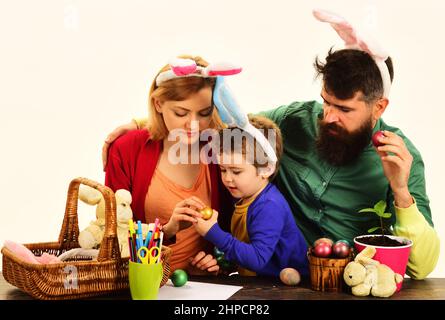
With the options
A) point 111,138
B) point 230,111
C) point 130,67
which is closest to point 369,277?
point 230,111

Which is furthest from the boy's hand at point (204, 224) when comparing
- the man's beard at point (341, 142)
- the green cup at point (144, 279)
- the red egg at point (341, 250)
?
the man's beard at point (341, 142)

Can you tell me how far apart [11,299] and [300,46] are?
1.31m

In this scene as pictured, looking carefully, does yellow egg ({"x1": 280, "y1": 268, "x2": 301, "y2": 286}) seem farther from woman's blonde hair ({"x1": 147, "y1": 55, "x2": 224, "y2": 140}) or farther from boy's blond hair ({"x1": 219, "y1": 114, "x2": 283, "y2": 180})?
woman's blonde hair ({"x1": 147, "y1": 55, "x2": 224, "y2": 140})

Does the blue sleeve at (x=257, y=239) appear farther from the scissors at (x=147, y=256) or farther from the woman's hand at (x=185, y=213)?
the scissors at (x=147, y=256)

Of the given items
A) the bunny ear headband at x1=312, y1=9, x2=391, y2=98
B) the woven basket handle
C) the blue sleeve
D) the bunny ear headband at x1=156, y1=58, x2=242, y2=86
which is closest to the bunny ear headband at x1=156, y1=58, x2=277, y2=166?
the bunny ear headband at x1=156, y1=58, x2=242, y2=86

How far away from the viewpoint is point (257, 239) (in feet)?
6.26

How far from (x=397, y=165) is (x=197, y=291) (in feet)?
2.11

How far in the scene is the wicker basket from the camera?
169cm

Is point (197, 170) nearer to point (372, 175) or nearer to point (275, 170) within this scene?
point (275, 170)

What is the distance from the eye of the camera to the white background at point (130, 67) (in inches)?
96.3

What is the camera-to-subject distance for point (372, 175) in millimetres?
2082

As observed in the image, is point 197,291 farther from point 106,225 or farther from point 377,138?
point 377,138

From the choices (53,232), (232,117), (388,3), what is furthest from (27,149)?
(388,3)

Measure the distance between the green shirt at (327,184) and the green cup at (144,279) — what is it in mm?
594
